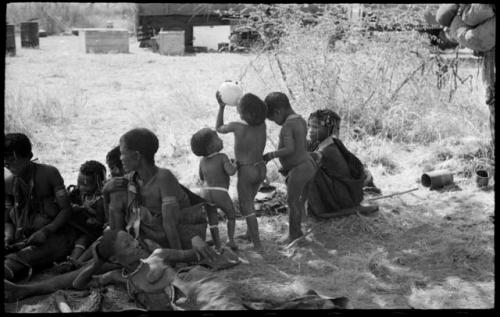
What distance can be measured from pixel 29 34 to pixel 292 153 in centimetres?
1716

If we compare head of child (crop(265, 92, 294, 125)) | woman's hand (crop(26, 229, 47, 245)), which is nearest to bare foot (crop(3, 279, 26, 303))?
woman's hand (crop(26, 229, 47, 245))

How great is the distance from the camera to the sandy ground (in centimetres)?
402

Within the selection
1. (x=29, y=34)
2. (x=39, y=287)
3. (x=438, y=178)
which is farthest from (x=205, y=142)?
(x=29, y=34)

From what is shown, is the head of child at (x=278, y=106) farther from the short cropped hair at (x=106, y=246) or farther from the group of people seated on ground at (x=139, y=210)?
the short cropped hair at (x=106, y=246)

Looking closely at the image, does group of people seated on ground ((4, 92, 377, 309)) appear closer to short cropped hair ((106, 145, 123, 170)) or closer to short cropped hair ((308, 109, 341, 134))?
short cropped hair ((106, 145, 123, 170))

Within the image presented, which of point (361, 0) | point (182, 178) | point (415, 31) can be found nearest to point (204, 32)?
point (415, 31)

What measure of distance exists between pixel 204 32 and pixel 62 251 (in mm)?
20472

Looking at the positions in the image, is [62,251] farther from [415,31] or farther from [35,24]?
[35,24]

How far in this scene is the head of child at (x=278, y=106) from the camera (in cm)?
479

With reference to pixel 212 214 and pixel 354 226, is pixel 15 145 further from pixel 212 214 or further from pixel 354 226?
pixel 354 226

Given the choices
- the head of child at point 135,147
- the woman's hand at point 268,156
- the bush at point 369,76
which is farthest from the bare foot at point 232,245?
the bush at point 369,76

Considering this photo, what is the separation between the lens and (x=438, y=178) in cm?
610

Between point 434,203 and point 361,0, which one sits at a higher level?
point 361,0

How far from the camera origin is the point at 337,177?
5.32 m
